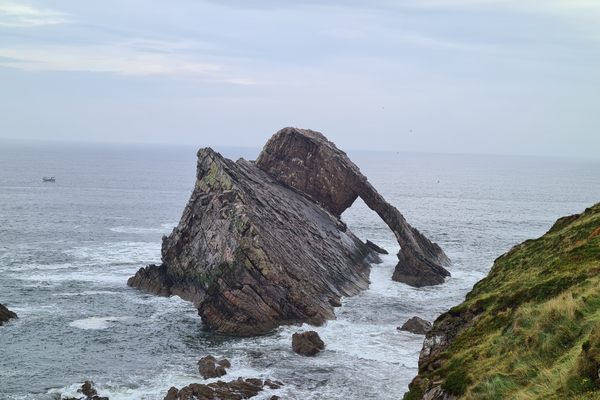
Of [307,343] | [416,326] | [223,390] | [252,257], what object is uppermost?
[252,257]

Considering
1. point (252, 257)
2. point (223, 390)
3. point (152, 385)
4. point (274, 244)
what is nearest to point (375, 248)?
point (274, 244)

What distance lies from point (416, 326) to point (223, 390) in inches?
813

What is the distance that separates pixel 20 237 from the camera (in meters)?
100

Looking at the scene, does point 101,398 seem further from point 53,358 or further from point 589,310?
point 589,310

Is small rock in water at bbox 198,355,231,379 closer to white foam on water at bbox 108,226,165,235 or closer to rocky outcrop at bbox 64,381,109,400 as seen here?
rocky outcrop at bbox 64,381,109,400

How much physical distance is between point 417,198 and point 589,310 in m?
173

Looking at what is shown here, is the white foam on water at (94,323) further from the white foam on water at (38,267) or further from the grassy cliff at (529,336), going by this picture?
the grassy cliff at (529,336)

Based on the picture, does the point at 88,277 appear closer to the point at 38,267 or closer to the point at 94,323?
the point at 38,267

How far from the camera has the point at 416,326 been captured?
55.8 metres

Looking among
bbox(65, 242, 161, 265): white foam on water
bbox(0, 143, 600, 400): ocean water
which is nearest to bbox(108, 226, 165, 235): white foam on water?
bbox(0, 143, 600, 400): ocean water

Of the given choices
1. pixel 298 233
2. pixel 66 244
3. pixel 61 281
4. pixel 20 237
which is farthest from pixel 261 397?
pixel 20 237

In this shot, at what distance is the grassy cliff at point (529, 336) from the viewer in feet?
63.4

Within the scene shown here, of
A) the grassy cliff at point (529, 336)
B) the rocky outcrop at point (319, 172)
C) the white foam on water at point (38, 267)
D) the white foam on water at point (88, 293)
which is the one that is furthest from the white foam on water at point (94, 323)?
the grassy cliff at point (529, 336)

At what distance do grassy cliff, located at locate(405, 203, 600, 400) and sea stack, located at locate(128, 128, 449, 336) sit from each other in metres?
24.8
